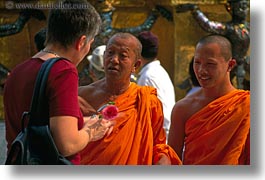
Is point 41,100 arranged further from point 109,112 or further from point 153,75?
point 153,75

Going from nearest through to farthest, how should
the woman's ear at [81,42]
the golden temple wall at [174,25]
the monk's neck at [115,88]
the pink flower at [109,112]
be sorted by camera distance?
the woman's ear at [81,42]
the pink flower at [109,112]
the monk's neck at [115,88]
the golden temple wall at [174,25]

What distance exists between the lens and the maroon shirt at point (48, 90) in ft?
7.43

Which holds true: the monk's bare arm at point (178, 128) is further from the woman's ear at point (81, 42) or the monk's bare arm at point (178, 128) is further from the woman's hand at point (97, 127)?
the woman's ear at point (81, 42)

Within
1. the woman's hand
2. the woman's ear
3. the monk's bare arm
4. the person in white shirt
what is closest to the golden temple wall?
the person in white shirt

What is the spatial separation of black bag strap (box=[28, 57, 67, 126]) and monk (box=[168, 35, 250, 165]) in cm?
89

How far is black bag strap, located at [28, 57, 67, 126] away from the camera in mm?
2250

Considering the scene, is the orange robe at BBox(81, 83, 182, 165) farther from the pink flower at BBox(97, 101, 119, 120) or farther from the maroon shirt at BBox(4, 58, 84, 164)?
the maroon shirt at BBox(4, 58, 84, 164)

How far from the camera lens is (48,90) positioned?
7.45 feet

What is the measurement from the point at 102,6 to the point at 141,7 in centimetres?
76

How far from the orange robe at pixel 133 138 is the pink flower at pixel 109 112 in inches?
1.3

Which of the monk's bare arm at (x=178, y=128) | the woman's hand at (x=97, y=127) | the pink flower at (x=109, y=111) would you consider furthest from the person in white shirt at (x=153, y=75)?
the woman's hand at (x=97, y=127)

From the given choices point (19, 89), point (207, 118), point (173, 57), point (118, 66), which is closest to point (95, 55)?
point (118, 66)

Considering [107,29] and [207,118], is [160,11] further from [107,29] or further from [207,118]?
[207,118]

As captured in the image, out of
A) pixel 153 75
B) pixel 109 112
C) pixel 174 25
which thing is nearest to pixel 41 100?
pixel 109 112
